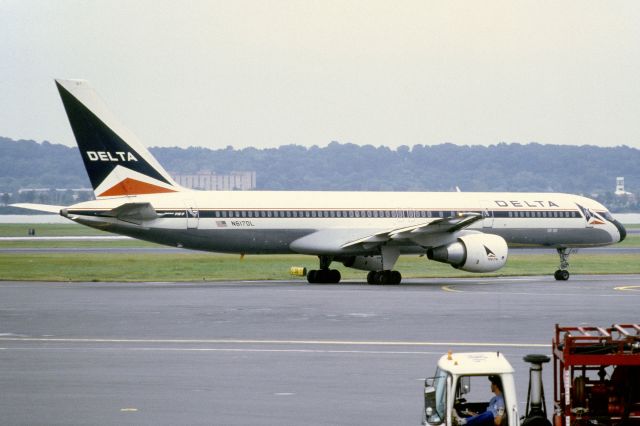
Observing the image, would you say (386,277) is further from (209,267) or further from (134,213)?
(209,267)

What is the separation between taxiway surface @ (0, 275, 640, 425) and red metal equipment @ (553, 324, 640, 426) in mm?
3058

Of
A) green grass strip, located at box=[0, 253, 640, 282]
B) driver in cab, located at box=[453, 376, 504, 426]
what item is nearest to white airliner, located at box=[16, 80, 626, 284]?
green grass strip, located at box=[0, 253, 640, 282]

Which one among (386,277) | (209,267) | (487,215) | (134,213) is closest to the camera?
(134,213)

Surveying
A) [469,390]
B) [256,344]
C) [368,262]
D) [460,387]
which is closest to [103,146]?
[368,262]

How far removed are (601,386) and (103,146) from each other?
1374 inches

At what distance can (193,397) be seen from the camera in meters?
20.8

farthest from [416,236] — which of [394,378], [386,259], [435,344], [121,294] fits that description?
[394,378]

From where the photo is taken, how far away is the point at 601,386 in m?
16.9

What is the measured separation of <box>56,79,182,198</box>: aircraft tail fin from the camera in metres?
48.3

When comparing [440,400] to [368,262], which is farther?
[368,262]

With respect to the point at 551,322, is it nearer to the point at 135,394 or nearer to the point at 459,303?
the point at 459,303

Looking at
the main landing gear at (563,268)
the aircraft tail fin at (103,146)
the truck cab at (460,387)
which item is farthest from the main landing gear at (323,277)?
the truck cab at (460,387)

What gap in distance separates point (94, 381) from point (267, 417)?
5.09 m

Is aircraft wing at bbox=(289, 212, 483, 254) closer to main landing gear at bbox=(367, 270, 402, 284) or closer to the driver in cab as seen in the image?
main landing gear at bbox=(367, 270, 402, 284)
